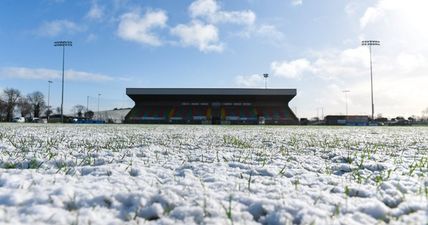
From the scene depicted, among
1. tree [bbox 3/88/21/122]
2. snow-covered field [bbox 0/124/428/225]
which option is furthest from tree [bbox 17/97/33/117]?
snow-covered field [bbox 0/124/428/225]

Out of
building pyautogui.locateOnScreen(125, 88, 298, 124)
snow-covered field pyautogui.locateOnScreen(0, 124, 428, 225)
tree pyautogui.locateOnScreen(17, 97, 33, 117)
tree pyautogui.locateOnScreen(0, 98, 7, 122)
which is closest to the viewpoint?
snow-covered field pyautogui.locateOnScreen(0, 124, 428, 225)

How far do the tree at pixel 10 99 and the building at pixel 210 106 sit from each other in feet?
143

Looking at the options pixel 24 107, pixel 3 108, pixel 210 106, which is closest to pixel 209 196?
Result: pixel 210 106

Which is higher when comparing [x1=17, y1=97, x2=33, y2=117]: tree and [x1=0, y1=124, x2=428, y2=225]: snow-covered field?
[x1=17, y1=97, x2=33, y2=117]: tree

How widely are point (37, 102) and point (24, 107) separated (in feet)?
20.9

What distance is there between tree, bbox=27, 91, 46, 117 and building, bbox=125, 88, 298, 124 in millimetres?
48038

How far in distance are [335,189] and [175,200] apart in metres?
1.69

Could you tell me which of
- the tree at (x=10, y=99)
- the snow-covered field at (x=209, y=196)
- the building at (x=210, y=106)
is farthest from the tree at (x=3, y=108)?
the snow-covered field at (x=209, y=196)

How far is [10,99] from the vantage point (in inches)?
3364

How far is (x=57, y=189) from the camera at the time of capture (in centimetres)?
270

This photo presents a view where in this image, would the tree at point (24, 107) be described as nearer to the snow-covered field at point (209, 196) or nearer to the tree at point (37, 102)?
the tree at point (37, 102)

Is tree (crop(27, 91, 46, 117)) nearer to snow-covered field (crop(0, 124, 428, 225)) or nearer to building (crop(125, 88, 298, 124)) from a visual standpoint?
building (crop(125, 88, 298, 124))

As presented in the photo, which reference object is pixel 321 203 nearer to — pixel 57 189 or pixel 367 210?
pixel 367 210

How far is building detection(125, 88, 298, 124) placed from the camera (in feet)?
209
